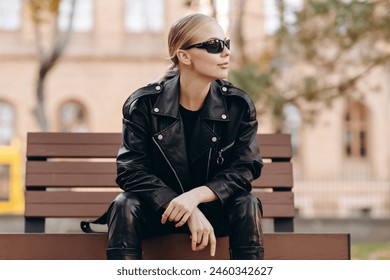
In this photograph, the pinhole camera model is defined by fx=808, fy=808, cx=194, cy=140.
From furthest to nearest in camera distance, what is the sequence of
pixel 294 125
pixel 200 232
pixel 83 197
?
pixel 294 125, pixel 83 197, pixel 200 232

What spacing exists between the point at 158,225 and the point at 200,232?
0.29m

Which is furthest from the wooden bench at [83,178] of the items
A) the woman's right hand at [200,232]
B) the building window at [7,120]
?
the building window at [7,120]

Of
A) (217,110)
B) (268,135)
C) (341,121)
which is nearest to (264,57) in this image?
(268,135)

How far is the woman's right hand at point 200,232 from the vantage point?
3.17 m

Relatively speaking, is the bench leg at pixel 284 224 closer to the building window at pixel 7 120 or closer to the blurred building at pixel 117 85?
the blurred building at pixel 117 85

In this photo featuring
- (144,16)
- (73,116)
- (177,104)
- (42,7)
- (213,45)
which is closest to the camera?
(213,45)

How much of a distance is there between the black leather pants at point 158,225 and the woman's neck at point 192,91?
17.6 inches

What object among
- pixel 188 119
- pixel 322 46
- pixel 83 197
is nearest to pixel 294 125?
pixel 322 46

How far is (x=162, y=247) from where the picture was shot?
3.45 m

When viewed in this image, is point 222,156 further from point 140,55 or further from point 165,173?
point 140,55

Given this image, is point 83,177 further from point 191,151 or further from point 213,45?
point 213,45

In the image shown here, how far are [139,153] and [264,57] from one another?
11.7 m

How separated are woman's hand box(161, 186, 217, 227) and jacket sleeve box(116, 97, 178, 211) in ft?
0.23

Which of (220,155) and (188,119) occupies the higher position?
(188,119)
